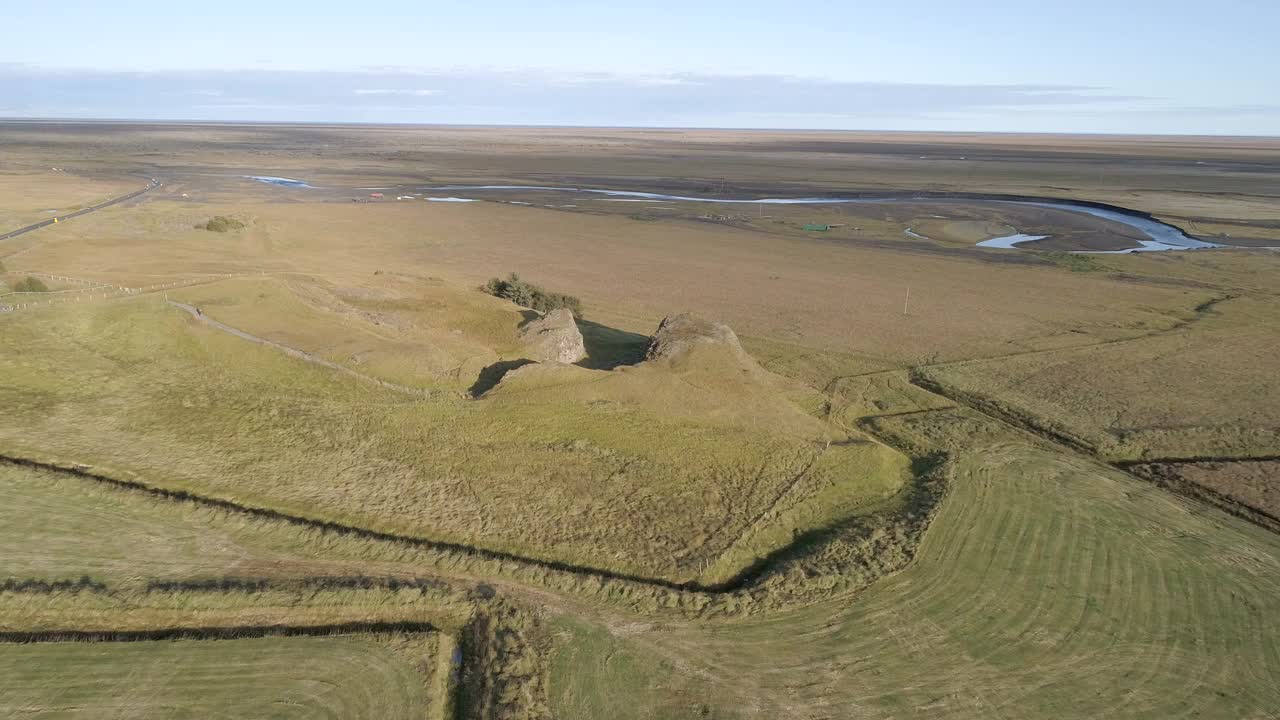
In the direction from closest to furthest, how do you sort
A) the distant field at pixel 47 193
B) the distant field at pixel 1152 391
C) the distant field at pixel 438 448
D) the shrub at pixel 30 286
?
the distant field at pixel 438 448 → the distant field at pixel 1152 391 → the shrub at pixel 30 286 → the distant field at pixel 47 193

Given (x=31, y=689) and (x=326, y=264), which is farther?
(x=326, y=264)

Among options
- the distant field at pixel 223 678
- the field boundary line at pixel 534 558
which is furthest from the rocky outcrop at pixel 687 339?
the distant field at pixel 223 678

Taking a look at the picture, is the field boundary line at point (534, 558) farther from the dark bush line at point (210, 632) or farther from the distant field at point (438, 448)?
the dark bush line at point (210, 632)

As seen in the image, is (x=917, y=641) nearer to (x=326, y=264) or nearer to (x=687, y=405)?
(x=687, y=405)

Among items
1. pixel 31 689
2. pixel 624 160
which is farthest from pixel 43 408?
pixel 624 160

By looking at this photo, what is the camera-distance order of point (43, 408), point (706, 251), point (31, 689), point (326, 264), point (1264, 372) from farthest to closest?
point (706, 251) → point (326, 264) → point (1264, 372) → point (43, 408) → point (31, 689)
